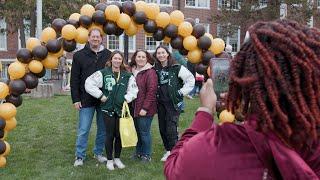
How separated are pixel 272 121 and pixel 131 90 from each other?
4.72 metres

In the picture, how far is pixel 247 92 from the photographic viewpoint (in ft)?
5.08

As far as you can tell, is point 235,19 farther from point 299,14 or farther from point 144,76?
point 144,76

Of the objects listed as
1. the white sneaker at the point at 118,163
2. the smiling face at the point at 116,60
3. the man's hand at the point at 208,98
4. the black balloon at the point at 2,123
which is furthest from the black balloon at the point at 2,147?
the man's hand at the point at 208,98

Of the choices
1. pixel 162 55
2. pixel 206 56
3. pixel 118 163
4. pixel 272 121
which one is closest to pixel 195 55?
pixel 206 56

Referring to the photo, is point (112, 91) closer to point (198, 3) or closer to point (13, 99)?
point (13, 99)

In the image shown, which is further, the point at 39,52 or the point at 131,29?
the point at 131,29

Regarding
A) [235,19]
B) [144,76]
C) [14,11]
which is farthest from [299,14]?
[144,76]

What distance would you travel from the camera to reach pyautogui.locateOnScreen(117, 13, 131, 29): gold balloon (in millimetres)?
6098

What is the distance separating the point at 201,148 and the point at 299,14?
21807 mm

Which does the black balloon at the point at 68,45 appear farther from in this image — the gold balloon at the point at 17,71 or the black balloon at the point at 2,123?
the black balloon at the point at 2,123

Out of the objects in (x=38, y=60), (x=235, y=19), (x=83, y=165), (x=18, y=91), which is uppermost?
(x=235, y=19)

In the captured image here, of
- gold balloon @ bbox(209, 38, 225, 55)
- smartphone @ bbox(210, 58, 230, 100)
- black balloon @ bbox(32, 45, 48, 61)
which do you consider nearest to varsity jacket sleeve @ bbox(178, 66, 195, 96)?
gold balloon @ bbox(209, 38, 225, 55)

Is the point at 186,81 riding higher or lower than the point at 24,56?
lower

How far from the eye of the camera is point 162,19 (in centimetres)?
614
